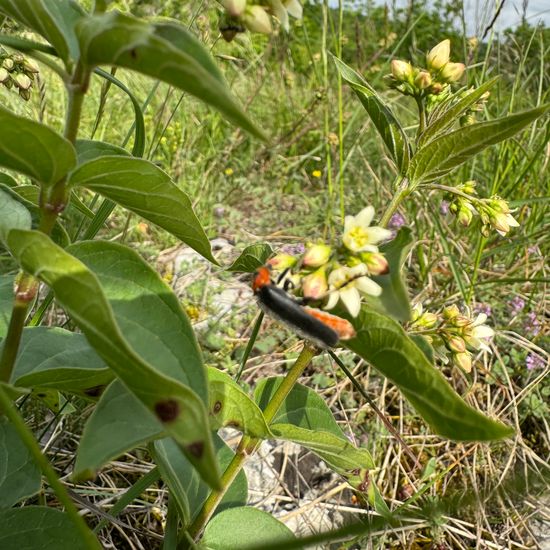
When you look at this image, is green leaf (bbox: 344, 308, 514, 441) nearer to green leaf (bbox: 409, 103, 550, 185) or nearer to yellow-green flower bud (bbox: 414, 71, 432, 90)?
green leaf (bbox: 409, 103, 550, 185)

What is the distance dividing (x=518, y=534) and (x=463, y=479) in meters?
0.26

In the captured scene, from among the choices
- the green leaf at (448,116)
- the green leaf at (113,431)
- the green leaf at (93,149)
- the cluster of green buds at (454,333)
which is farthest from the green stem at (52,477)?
the green leaf at (448,116)

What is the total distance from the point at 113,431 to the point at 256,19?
725mm

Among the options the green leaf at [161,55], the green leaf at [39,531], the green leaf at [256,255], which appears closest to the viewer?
the green leaf at [161,55]

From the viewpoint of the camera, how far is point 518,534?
2072 mm

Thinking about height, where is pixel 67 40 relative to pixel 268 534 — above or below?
above

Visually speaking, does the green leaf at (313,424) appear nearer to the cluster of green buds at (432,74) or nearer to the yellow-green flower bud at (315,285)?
the yellow-green flower bud at (315,285)

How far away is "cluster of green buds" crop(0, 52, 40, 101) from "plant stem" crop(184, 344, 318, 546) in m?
1.15

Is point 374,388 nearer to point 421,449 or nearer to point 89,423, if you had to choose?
point 421,449

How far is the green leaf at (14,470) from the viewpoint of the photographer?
4.31 ft

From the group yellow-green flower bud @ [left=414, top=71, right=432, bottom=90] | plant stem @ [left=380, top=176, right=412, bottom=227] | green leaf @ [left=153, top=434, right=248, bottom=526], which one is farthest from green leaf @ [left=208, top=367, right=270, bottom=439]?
yellow-green flower bud @ [left=414, top=71, right=432, bottom=90]

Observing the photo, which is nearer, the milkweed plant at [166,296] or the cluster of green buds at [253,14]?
the milkweed plant at [166,296]

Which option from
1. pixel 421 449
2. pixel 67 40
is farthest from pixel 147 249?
pixel 67 40

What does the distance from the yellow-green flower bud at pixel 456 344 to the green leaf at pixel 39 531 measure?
93 centimetres
